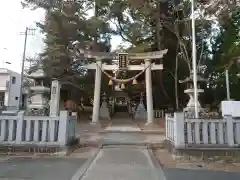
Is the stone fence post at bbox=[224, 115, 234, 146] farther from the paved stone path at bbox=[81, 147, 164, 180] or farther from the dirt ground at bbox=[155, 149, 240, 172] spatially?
the paved stone path at bbox=[81, 147, 164, 180]

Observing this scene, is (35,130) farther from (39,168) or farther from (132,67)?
(132,67)

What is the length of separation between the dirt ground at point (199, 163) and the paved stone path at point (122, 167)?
559mm

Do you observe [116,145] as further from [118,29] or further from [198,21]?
[118,29]

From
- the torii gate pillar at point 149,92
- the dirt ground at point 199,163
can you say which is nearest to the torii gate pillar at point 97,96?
the torii gate pillar at point 149,92

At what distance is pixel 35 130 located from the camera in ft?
30.7

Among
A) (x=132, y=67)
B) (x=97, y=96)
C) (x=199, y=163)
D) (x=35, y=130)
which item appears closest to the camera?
(x=199, y=163)

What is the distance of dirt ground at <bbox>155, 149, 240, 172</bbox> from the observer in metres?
7.71

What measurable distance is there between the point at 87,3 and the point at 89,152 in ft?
71.3

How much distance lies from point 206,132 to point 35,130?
17.6 feet

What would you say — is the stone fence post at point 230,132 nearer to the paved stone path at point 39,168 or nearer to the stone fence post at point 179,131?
the stone fence post at point 179,131

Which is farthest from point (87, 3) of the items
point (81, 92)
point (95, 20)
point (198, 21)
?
point (198, 21)

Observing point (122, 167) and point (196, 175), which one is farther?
point (122, 167)

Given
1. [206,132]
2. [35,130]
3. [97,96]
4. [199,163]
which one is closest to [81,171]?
[35,130]

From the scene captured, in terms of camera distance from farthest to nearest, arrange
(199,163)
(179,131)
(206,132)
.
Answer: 1. (206,132)
2. (179,131)
3. (199,163)
